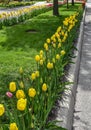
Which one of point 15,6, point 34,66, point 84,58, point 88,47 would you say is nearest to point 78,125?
point 34,66

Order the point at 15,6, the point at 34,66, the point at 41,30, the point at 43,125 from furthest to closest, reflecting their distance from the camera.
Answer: the point at 15,6 → the point at 41,30 → the point at 34,66 → the point at 43,125

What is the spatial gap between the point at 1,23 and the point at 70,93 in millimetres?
11008

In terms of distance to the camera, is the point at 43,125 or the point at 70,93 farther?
the point at 70,93

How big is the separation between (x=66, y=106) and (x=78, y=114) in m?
0.71

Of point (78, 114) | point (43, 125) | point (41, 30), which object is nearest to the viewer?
point (43, 125)

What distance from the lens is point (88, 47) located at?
38.4 feet

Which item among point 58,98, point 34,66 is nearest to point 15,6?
point 34,66

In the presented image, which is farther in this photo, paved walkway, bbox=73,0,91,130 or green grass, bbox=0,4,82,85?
green grass, bbox=0,4,82,85

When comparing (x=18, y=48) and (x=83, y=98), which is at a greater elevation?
(x=83, y=98)

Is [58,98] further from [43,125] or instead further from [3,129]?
[3,129]

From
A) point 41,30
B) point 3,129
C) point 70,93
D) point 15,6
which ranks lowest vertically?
point 15,6

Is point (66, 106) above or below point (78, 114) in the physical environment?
above

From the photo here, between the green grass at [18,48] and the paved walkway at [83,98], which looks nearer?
the paved walkway at [83,98]

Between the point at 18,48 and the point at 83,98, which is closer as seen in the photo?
the point at 83,98
